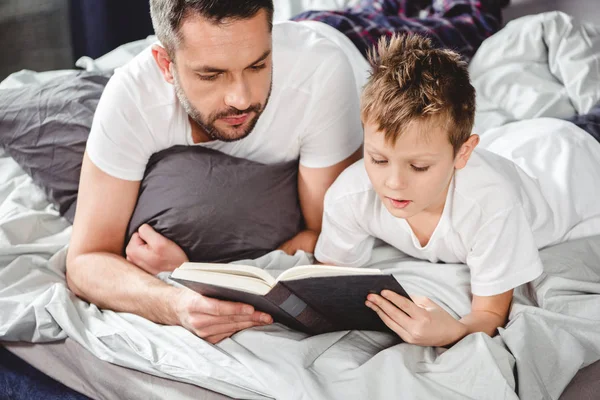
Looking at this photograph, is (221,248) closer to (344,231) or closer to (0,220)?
(344,231)

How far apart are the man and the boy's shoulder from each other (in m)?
0.12

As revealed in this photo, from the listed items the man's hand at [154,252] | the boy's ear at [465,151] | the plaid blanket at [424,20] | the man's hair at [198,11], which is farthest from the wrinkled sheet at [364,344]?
the plaid blanket at [424,20]

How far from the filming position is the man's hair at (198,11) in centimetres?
134

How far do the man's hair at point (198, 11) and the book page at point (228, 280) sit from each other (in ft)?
1.52

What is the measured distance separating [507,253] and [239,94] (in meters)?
0.58

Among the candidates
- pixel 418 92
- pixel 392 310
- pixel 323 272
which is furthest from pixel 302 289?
pixel 418 92

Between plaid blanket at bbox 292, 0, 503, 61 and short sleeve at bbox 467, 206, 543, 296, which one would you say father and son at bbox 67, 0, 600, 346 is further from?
plaid blanket at bbox 292, 0, 503, 61

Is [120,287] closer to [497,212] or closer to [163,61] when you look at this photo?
[163,61]

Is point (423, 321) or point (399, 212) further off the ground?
point (399, 212)

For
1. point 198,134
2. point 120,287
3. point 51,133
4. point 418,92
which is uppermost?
point 418,92

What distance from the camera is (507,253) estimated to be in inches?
52.1

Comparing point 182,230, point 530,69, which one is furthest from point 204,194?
point 530,69

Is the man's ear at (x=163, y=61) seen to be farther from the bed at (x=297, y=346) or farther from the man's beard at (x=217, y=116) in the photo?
the bed at (x=297, y=346)

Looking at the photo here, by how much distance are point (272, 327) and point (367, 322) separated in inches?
6.8
